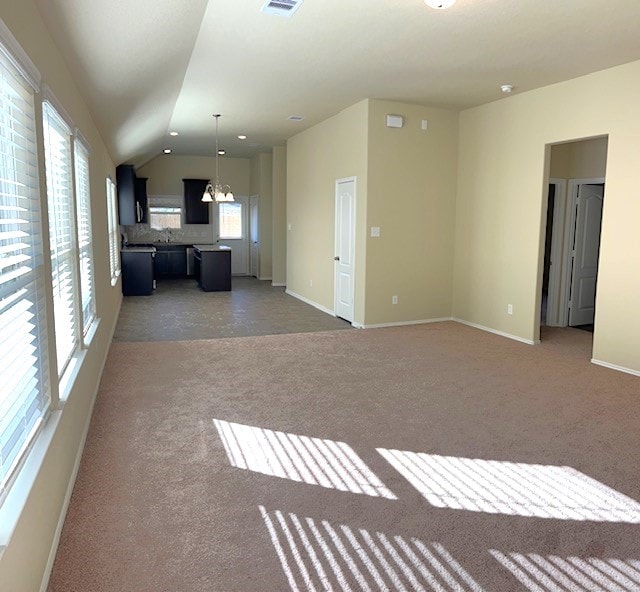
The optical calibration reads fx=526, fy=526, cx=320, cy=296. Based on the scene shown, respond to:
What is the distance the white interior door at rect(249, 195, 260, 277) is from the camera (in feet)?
40.0

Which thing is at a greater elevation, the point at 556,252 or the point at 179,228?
the point at 179,228

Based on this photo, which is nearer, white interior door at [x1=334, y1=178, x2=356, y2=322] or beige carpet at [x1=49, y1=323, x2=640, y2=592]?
beige carpet at [x1=49, y1=323, x2=640, y2=592]

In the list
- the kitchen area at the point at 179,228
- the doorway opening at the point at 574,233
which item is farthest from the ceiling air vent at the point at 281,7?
the kitchen area at the point at 179,228

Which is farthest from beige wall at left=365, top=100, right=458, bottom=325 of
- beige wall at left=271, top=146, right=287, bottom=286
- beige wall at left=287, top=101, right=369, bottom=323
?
beige wall at left=271, top=146, right=287, bottom=286

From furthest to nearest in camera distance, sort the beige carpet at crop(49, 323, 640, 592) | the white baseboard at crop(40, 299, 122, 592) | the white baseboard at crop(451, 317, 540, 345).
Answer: the white baseboard at crop(451, 317, 540, 345), the beige carpet at crop(49, 323, 640, 592), the white baseboard at crop(40, 299, 122, 592)

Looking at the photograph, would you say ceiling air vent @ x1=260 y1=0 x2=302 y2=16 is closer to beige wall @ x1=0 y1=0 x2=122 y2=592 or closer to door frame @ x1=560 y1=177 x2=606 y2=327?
beige wall @ x1=0 y1=0 x2=122 y2=592

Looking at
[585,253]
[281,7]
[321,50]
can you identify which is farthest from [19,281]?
[585,253]

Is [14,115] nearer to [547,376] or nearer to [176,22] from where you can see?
[176,22]

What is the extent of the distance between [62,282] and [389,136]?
15.1 feet

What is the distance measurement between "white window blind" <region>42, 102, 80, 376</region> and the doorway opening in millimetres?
5641

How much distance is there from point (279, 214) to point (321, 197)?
291cm

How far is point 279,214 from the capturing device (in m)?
10.8

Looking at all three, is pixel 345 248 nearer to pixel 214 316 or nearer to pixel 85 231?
pixel 214 316

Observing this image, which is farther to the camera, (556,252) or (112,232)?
(112,232)
